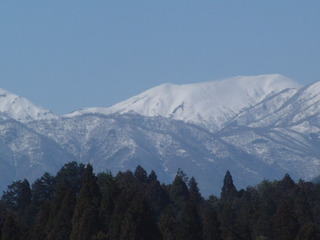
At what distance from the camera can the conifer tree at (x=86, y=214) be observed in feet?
290

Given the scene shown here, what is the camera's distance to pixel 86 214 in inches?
3514

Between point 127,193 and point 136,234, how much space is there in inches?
297

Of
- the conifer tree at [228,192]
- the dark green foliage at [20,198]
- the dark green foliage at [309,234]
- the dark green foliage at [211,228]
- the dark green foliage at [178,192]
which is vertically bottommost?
the dark green foliage at [309,234]

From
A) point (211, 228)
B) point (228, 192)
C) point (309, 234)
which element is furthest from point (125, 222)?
point (228, 192)

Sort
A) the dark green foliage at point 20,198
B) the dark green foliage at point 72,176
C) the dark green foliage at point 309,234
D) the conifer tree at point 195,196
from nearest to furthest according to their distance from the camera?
the dark green foliage at point 309,234, the dark green foliage at point 20,198, the dark green foliage at point 72,176, the conifer tree at point 195,196

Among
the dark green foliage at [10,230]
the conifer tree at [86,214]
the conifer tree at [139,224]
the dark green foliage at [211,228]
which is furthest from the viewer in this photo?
the dark green foliage at [211,228]

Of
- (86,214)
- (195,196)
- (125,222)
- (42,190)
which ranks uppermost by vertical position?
(195,196)

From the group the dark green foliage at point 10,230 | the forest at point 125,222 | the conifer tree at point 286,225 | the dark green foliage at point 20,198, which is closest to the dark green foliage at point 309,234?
the forest at point 125,222

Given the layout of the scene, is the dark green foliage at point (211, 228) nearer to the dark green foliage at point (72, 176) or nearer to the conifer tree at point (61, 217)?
the conifer tree at point (61, 217)

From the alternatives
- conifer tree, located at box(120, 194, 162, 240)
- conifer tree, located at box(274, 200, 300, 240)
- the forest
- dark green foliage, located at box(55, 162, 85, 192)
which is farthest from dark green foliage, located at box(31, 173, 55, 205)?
conifer tree, located at box(120, 194, 162, 240)

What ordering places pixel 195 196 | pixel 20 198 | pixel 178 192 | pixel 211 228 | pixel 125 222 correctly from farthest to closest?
pixel 195 196 → pixel 178 192 → pixel 20 198 → pixel 211 228 → pixel 125 222

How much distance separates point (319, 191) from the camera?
6009 inches

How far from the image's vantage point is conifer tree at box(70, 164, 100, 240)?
88500 millimetres

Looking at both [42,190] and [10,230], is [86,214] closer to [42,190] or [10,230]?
[10,230]
